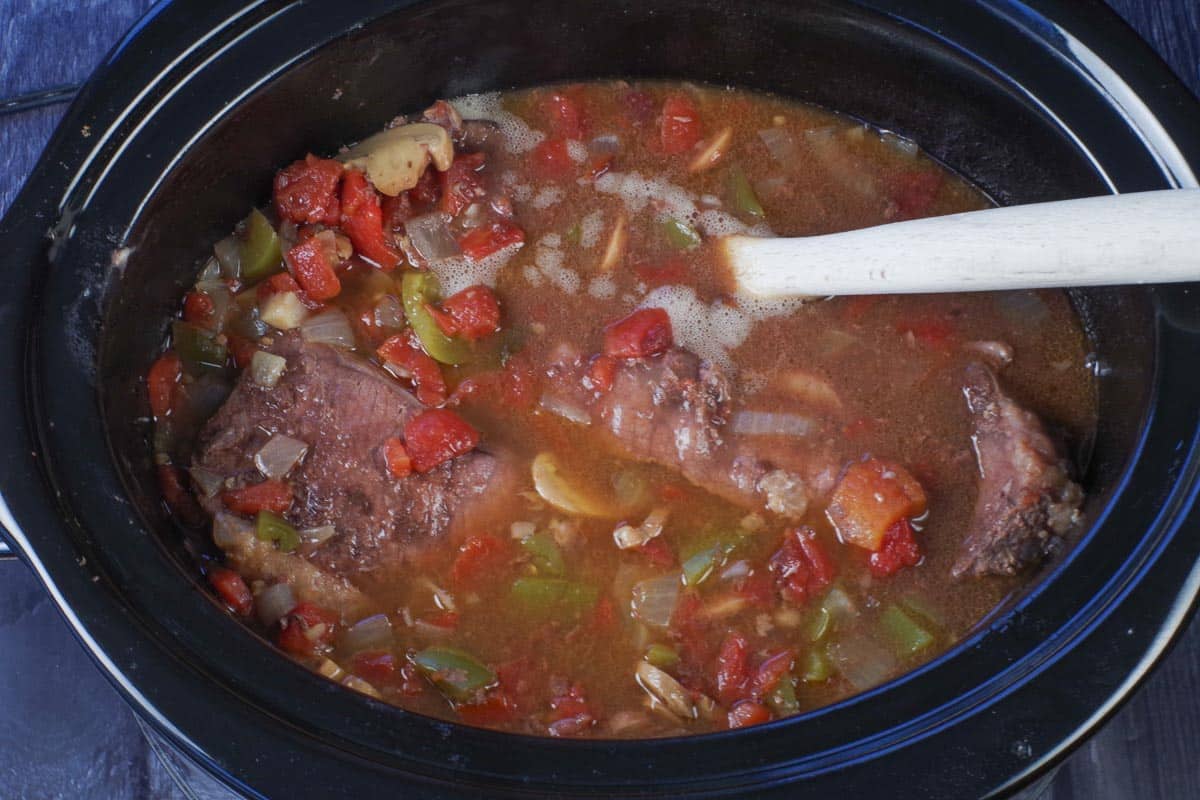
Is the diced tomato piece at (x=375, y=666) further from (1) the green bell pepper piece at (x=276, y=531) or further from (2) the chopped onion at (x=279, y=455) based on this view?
(2) the chopped onion at (x=279, y=455)

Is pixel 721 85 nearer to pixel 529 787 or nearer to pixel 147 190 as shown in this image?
pixel 147 190

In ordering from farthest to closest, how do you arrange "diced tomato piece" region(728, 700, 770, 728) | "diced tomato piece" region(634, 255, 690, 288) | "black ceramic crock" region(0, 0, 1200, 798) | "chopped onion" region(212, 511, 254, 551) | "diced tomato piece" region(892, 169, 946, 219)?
"diced tomato piece" region(892, 169, 946, 219)
"diced tomato piece" region(634, 255, 690, 288)
"chopped onion" region(212, 511, 254, 551)
"diced tomato piece" region(728, 700, 770, 728)
"black ceramic crock" region(0, 0, 1200, 798)

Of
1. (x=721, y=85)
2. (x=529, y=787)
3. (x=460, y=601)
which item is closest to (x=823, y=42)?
(x=721, y=85)

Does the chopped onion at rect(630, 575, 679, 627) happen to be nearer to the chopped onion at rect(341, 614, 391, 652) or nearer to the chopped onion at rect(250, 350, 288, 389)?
the chopped onion at rect(341, 614, 391, 652)

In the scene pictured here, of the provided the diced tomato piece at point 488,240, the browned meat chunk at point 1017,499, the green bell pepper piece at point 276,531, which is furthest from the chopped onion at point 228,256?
the browned meat chunk at point 1017,499

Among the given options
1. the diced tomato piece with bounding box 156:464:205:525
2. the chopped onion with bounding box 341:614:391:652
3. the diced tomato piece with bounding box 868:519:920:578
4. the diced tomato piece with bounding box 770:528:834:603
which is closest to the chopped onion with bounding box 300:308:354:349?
the diced tomato piece with bounding box 156:464:205:525

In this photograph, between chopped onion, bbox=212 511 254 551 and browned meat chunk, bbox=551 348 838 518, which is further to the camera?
browned meat chunk, bbox=551 348 838 518
